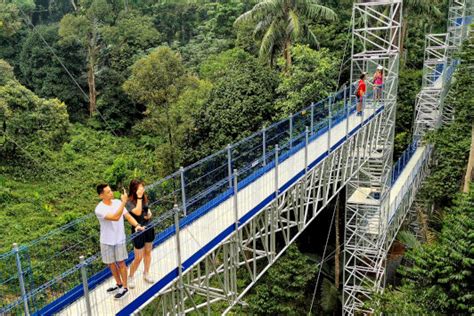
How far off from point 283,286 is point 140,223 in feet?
29.0

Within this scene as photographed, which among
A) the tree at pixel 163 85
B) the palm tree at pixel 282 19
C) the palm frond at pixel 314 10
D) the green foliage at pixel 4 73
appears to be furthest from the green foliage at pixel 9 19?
the palm frond at pixel 314 10

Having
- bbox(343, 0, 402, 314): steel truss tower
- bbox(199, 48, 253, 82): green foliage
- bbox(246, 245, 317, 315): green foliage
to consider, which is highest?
bbox(199, 48, 253, 82): green foliage

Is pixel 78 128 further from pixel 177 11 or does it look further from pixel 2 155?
pixel 177 11

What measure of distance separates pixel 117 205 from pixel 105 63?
2213 centimetres

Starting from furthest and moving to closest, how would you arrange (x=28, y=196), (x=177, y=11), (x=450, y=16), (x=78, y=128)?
(x=177, y=11) < (x=78, y=128) < (x=450, y=16) < (x=28, y=196)

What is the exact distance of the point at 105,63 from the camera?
25047mm

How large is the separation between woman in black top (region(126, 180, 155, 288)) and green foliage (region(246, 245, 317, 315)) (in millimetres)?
8362

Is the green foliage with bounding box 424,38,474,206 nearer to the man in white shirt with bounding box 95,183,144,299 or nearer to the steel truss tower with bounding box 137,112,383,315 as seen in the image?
the steel truss tower with bounding box 137,112,383,315

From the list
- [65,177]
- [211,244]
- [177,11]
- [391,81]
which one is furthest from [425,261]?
[177,11]

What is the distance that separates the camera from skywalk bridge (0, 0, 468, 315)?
516cm

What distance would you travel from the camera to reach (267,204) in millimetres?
7145

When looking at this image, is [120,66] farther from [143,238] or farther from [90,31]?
[143,238]

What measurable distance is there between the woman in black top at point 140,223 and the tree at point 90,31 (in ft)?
67.8

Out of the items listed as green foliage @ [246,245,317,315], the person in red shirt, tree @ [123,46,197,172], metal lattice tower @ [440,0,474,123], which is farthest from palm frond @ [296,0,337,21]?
green foliage @ [246,245,317,315]
